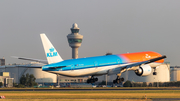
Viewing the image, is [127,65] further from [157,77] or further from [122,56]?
[157,77]

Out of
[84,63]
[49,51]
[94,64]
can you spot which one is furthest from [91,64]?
Answer: [49,51]

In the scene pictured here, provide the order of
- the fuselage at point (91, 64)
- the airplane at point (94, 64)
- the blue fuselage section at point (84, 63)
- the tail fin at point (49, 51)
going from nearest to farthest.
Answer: the blue fuselage section at point (84, 63)
the tail fin at point (49, 51)
the airplane at point (94, 64)
the fuselage at point (91, 64)

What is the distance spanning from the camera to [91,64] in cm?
6525

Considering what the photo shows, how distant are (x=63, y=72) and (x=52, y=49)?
5.09 meters

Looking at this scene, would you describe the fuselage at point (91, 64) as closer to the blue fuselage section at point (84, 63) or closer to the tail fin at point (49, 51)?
the blue fuselage section at point (84, 63)

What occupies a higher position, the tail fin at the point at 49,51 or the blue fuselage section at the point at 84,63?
the tail fin at the point at 49,51

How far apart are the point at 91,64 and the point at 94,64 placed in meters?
0.70

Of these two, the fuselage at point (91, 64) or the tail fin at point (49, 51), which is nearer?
the tail fin at point (49, 51)

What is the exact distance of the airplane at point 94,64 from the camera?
62406 millimetres

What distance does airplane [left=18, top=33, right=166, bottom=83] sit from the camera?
6241 cm

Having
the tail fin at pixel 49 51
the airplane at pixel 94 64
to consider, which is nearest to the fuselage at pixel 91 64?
the airplane at pixel 94 64

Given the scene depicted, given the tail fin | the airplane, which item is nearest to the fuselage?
the airplane

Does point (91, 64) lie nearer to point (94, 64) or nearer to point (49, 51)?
point (94, 64)

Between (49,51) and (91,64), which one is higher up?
(49,51)
